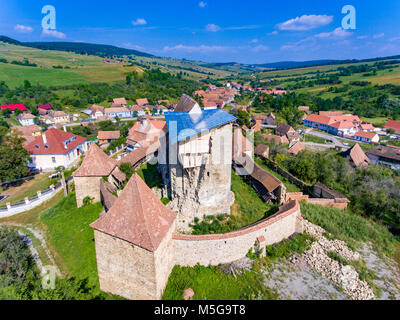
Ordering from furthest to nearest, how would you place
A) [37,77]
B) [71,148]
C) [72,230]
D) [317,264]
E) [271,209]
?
[37,77]
[71,148]
[271,209]
[72,230]
[317,264]

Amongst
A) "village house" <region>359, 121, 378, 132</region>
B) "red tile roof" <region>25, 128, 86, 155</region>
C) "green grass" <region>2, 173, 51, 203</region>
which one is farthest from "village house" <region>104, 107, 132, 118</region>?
"village house" <region>359, 121, 378, 132</region>

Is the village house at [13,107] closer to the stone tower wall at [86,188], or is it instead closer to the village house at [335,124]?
the stone tower wall at [86,188]

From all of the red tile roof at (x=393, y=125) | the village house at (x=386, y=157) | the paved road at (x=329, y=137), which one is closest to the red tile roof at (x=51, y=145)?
the village house at (x=386, y=157)

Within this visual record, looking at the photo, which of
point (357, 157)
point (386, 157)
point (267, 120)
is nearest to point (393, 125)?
point (386, 157)

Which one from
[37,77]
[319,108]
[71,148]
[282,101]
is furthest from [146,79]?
[71,148]

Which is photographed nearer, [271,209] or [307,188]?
[271,209]

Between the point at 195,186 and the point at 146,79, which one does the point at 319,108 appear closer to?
the point at 146,79

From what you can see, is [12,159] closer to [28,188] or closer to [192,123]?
[28,188]
